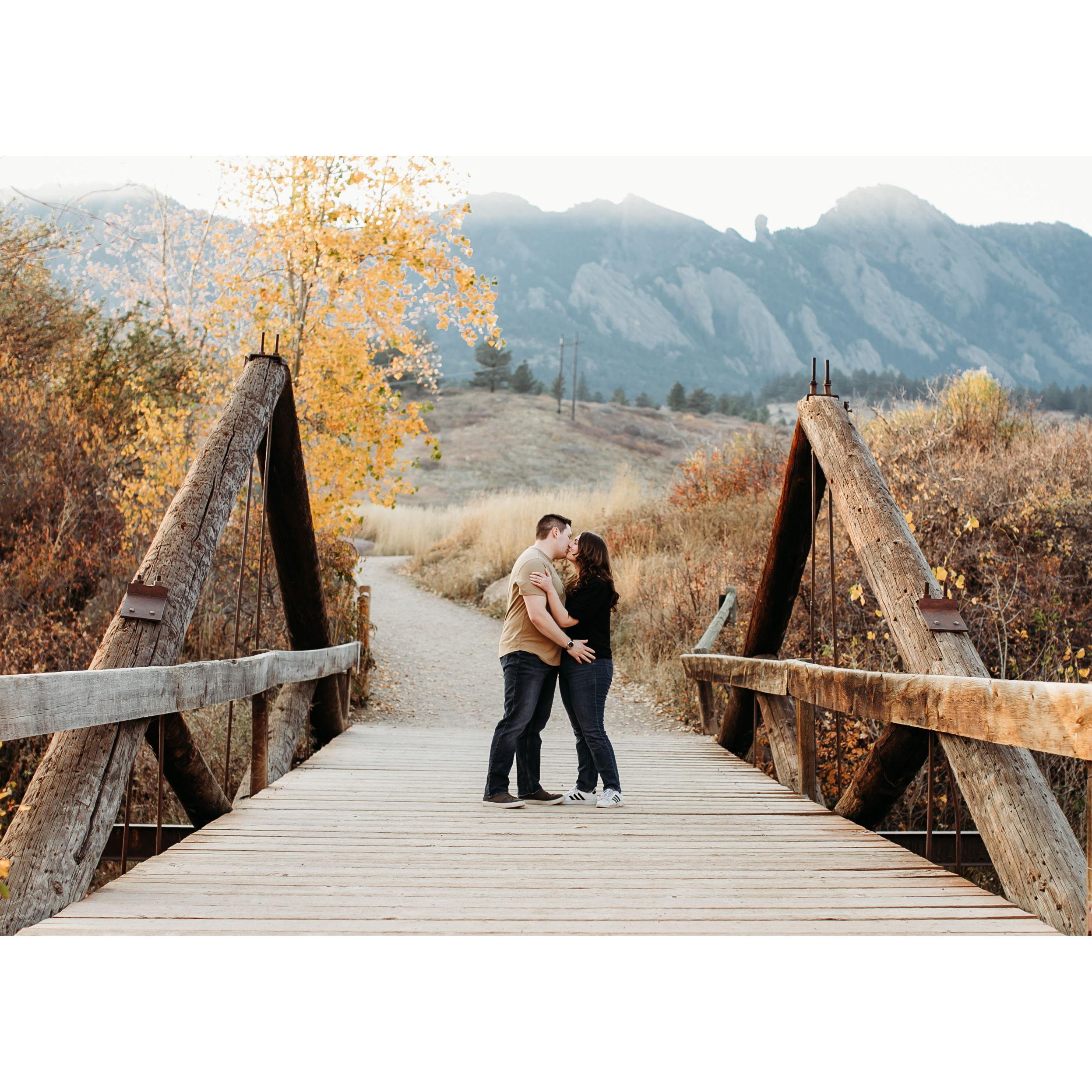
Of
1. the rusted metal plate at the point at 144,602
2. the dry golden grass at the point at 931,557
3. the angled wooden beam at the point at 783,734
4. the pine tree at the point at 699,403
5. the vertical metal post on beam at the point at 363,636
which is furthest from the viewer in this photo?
the pine tree at the point at 699,403

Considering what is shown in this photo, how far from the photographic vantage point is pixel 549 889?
311cm

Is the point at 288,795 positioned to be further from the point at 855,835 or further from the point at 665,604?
→ the point at 665,604

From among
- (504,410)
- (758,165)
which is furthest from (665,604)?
(758,165)

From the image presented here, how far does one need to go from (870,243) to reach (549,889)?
17360 centimetres

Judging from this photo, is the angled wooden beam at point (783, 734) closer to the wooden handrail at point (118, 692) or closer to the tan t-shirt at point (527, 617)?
the tan t-shirt at point (527, 617)

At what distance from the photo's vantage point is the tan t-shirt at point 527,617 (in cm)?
488

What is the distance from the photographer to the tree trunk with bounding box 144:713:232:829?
12.2 ft

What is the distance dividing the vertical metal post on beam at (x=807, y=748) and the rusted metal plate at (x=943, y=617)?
52.5 inches

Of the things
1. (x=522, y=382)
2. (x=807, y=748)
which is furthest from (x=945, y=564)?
(x=522, y=382)

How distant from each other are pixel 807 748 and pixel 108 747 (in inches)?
128

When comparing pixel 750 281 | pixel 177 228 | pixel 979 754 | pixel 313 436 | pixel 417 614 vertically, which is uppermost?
pixel 750 281

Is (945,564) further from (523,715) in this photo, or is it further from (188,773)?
(188,773)

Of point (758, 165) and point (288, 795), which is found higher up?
point (758, 165)

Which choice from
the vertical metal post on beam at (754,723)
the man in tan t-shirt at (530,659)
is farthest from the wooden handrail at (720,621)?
the man in tan t-shirt at (530,659)
